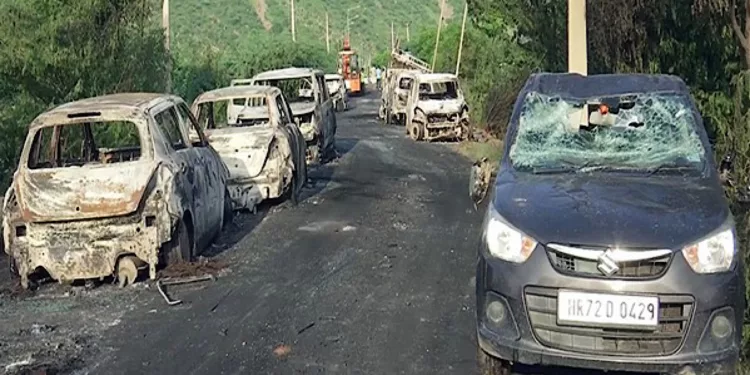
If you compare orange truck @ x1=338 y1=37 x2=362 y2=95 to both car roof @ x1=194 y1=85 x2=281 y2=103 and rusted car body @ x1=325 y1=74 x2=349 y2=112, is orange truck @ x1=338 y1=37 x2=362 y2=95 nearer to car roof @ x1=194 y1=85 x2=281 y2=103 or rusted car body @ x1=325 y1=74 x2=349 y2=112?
rusted car body @ x1=325 y1=74 x2=349 y2=112

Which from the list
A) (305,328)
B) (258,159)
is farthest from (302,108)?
(305,328)

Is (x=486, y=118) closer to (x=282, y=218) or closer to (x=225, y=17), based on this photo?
(x=282, y=218)

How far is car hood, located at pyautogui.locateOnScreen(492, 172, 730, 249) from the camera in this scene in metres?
4.95

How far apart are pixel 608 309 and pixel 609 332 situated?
0.14 metres

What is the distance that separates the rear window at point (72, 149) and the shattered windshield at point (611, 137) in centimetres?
435

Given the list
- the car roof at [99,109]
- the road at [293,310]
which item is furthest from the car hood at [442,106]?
the car roof at [99,109]

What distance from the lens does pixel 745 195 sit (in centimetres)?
586

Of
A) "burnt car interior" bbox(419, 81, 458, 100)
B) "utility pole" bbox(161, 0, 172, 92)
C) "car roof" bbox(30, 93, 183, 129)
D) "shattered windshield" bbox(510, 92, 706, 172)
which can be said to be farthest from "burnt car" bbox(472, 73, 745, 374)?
"burnt car interior" bbox(419, 81, 458, 100)

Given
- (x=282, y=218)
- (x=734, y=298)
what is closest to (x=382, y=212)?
(x=282, y=218)

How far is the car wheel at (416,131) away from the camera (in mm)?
24344

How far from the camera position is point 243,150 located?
1269cm

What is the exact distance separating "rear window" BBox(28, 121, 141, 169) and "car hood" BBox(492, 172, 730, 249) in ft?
15.8

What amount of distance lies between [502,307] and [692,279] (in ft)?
3.24

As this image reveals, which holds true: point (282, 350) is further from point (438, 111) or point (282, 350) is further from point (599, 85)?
point (438, 111)
